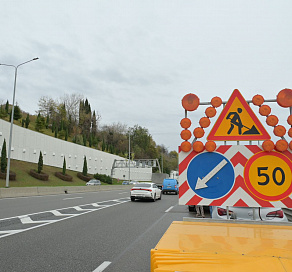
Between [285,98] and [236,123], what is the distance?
2.14ft

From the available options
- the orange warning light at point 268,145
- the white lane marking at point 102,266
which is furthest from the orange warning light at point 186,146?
the white lane marking at point 102,266

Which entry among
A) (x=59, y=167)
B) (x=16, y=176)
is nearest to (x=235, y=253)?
(x=16, y=176)

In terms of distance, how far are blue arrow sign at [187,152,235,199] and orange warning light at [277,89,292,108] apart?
97cm

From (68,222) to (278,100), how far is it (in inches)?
344

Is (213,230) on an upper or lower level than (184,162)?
lower

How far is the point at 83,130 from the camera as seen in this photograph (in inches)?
3910

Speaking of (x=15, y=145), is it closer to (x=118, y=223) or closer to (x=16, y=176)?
(x=16, y=176)

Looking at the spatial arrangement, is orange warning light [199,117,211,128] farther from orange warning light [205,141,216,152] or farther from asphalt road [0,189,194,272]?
asphalt road [0,189,194,272]

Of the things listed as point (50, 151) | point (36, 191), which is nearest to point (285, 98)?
point (36, 191)

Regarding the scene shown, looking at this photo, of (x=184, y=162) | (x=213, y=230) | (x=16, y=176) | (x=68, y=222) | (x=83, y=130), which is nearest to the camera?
(x=213, y=230)

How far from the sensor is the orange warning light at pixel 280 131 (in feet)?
11.9

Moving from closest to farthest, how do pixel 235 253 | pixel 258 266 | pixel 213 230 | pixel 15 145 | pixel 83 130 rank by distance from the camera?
pixel 258 266, pixel 235 253, pixel 213 230, pixel 15 145, pixel 83 130

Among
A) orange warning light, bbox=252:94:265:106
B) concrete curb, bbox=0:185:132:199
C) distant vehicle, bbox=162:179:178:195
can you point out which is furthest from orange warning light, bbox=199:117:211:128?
distant vehicle, bbox=162:179:178:195

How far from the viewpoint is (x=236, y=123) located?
394cm
